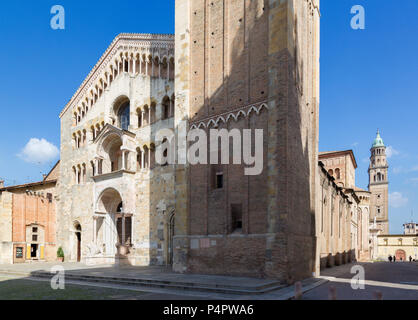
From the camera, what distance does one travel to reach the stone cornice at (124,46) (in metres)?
25.2

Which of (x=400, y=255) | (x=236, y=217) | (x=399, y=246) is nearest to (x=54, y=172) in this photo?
(x=236, y=217)

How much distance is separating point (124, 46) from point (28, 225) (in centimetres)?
1838

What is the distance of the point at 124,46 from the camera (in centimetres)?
2736

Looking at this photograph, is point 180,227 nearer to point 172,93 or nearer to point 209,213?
point 209,213

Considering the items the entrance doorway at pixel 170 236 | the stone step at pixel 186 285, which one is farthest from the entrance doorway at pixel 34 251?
the stone step at pixel 186 285

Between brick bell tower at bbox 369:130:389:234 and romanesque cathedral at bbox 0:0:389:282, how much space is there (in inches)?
2380

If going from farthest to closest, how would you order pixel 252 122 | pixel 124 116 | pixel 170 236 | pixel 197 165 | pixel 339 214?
1. pixel 339 214
2. pixel 124 116
3. pixel 170 236
4. pixel 197 165
5. pixel 252 122

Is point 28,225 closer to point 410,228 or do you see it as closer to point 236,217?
point 236,217

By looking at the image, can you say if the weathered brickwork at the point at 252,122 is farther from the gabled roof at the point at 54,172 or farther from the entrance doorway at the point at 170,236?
the gabled roof at the point at 54,172

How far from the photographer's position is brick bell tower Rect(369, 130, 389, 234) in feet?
280

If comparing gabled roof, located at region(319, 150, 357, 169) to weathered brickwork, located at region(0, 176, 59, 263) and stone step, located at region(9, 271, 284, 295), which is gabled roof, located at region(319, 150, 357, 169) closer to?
weathered brickwork, located at region(0, 176, 59, 263)

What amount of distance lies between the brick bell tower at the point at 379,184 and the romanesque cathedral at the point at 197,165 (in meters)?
60.5

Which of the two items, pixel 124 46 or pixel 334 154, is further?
pixel 334 154

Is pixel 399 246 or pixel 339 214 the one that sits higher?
pixel 339 214
